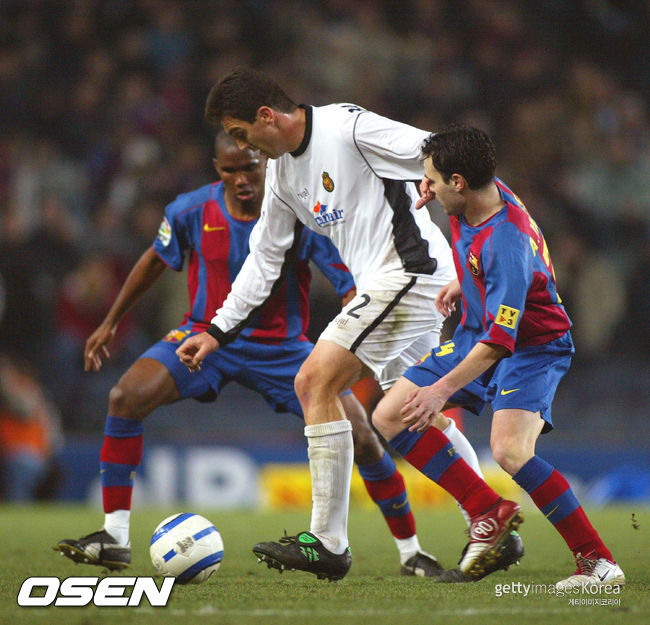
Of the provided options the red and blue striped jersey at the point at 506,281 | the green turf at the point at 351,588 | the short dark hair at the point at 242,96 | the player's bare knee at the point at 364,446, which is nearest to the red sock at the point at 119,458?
the green turf at the point at 351,588

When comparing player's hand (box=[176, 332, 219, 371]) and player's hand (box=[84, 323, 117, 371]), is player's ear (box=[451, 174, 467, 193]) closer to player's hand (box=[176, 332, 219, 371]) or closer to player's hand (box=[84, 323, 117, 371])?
player's hand (box=[176, 332, 219, 371])

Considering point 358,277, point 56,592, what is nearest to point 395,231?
point 358,277

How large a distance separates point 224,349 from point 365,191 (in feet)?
4.64

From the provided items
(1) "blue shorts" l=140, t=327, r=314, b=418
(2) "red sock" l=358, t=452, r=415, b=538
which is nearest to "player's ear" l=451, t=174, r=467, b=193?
(2) "red sock" l=358, t=452, r=415, b=538

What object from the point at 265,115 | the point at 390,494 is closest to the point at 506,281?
the point at 265,115

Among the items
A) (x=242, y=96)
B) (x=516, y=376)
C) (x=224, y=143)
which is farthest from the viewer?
(x=224, y=143)

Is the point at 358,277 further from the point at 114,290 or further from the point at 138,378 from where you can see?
the point at 114,290

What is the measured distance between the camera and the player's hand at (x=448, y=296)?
14.4 ft

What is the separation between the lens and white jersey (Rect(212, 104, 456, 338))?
438 centimetres

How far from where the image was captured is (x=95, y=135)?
11945 mm

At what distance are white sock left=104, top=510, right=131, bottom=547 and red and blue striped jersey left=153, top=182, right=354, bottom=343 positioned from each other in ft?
3.31

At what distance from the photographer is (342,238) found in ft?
14.9

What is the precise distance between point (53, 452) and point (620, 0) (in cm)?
929

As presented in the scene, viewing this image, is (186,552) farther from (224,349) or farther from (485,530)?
(224,349)
